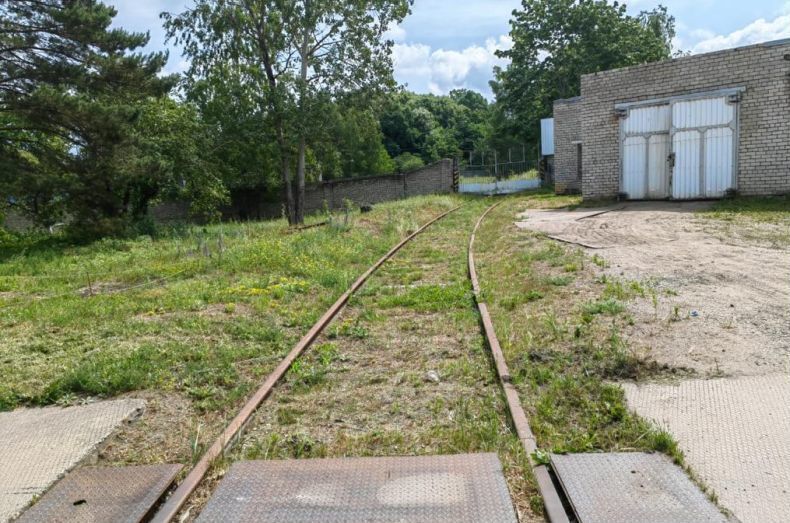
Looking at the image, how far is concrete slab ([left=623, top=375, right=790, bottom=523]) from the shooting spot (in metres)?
2.78

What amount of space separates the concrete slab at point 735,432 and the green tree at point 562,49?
41421 millimetres

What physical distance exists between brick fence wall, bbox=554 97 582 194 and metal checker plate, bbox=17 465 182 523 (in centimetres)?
2614

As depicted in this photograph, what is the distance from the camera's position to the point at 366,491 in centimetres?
300

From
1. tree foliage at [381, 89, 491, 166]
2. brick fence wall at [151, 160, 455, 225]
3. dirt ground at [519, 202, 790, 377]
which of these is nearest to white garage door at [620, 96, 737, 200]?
dirt ground at [519, 202, 790, 377]

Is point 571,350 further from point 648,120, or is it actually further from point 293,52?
point 293,52

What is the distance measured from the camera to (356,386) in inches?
183

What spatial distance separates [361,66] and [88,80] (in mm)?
11181

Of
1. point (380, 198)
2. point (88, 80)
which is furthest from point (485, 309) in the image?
point (380, 198)

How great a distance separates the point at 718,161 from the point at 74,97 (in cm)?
1705

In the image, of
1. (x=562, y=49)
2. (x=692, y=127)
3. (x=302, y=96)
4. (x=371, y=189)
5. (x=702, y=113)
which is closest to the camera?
(x=702, y=113)

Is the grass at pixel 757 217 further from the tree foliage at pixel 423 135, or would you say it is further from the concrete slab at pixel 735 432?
the tree foliage at pixel 423 135

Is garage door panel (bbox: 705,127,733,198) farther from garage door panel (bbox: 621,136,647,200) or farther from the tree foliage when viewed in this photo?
the tree foliage

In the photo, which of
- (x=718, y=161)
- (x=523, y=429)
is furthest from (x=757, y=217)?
(x=523, y=429)

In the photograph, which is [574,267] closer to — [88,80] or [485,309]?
[485,309]
